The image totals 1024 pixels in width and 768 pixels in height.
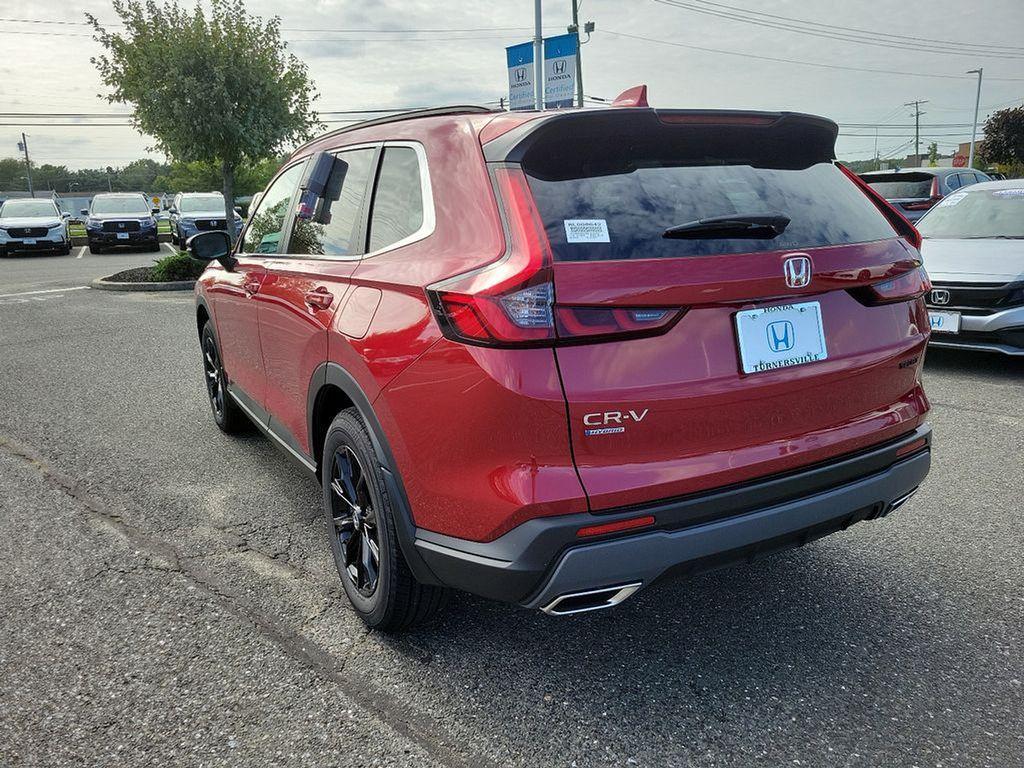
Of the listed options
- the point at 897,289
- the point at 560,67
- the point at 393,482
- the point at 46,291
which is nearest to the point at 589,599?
the point at 393,482

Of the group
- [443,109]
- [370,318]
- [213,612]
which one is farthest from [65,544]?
[443,109]

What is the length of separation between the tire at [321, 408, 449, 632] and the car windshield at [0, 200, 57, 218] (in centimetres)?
2448

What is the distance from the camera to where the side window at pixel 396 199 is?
2.53 meters

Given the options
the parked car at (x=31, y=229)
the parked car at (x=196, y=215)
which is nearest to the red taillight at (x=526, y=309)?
the parked car at (x=196, y=215)

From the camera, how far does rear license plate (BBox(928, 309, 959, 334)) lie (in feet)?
20.6

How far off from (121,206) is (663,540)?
82.7 feet

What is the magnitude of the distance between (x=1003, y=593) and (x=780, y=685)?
1.12 metres

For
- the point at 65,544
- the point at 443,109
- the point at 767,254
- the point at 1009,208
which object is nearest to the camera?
the point at 767,254

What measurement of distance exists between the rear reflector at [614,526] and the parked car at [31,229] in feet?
81.1

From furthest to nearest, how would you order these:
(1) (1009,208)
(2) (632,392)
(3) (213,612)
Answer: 1. (1) (1009,208)
2. (3) (213,612)
3. (2) (632,392)

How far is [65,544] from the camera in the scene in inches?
139

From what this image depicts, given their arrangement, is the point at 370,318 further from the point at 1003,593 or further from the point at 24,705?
the point at 1003,593

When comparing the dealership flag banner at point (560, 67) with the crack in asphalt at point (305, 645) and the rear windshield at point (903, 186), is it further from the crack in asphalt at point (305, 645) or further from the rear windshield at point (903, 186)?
the crack in asphalt at point (305, 645)

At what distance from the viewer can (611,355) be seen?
200cm
